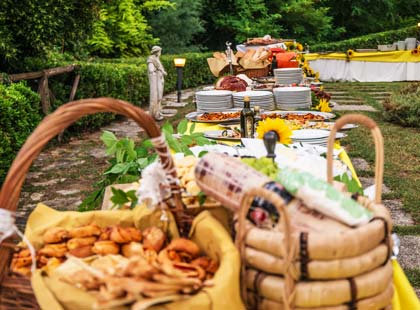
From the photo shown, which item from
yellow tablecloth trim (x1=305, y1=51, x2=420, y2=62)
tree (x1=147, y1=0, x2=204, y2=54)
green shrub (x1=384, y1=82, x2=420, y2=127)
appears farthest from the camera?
tree (x1=147, y1=0, x2=204, y2=54)

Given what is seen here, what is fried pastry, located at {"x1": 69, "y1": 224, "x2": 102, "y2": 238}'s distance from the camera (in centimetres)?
132

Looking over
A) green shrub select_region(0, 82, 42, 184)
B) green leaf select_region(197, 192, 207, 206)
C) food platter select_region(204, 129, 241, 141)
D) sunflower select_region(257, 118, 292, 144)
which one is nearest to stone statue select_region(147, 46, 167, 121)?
green shrub select_region(0, 82, 42, 184)

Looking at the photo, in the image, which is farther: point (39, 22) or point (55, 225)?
point (39, 22)

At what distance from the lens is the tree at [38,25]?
6.70 m

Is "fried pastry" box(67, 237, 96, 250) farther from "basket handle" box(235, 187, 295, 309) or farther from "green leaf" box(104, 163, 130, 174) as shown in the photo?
"green leaf" box(104, 163, 130, 174)

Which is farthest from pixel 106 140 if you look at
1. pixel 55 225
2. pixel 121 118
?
pixel 121 118

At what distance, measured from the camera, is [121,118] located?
35.0 feet

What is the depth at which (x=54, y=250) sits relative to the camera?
4.20 ft

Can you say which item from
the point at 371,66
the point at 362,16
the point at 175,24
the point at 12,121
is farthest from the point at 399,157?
the point at 362,16

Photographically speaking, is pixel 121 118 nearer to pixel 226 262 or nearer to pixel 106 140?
pixel 106 140

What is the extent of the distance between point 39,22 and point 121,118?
12.8 feet

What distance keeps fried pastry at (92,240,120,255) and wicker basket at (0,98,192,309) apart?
155 millimetres

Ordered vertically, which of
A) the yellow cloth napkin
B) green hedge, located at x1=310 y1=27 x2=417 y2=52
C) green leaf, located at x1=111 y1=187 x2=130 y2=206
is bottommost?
the yellow cloth napkin

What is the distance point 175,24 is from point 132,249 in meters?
18.2
